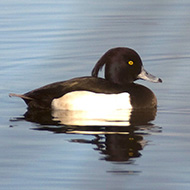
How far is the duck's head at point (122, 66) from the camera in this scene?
795cm

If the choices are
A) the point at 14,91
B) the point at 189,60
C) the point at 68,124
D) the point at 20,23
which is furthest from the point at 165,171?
the point at 20,23

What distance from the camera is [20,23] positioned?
12.3m

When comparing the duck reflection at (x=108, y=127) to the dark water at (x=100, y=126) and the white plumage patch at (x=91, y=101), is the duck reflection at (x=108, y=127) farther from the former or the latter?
the white plumage patch at (x=91, y=101)

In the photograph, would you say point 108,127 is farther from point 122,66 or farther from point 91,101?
point 122,66

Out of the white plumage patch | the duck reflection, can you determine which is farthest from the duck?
the duck reflection

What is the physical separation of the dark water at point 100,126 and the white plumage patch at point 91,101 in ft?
1.46

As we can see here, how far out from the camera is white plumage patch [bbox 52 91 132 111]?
299 inches

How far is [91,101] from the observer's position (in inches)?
303

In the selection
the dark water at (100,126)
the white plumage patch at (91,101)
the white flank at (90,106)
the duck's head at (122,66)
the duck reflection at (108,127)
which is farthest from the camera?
the duck's head at (122,66)

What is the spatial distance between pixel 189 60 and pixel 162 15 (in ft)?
26.3

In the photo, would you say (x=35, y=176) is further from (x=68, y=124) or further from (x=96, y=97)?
(x=96, y=97)

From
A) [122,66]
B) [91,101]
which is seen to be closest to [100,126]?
[91,101]

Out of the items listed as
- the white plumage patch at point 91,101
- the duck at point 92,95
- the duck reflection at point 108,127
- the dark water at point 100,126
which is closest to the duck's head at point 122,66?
the duck at point 92,95

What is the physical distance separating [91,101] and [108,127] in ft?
4.25
